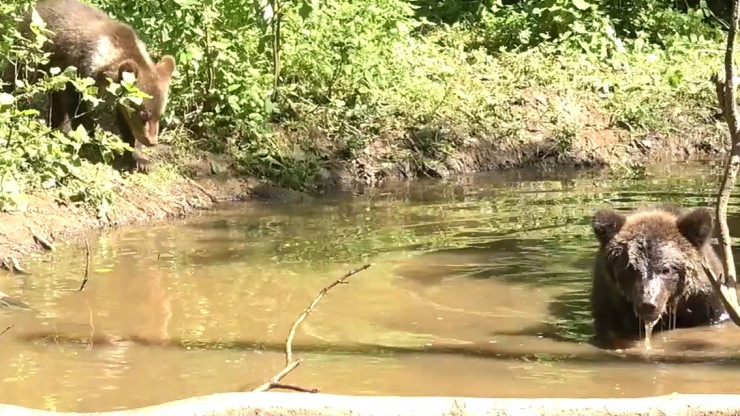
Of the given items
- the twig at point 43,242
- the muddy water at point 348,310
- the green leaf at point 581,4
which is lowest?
the muddy water at point 348,310

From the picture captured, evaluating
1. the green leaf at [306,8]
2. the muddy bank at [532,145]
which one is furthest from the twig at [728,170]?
the muddy bank at [532,145]

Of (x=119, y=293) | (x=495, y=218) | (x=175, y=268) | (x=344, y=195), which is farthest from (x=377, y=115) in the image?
(x=119, y=293)

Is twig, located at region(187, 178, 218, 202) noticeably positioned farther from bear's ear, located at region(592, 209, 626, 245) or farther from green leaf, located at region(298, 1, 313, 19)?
bear's ear, located at region(592, 209, 626, 245)

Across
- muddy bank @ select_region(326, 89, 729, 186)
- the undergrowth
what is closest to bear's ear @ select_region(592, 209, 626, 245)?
the undergrowth

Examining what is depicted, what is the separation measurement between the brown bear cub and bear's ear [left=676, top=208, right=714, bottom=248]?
6.37 meters

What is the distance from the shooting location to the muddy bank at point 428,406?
171 inches

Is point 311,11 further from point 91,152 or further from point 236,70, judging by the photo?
point 91,152

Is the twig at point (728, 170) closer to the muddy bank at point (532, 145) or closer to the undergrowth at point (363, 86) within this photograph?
the undergrowth at point (363, 86)

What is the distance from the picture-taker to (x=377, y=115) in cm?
1388

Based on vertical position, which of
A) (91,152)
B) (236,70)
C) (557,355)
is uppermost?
(236,70)

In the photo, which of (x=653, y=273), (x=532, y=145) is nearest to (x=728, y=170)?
(x=653, y=273)

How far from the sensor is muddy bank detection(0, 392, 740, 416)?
4355 millimetres

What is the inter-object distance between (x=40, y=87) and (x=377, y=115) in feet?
18.2

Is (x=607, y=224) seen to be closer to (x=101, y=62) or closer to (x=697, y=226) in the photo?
(x=697, y=226)
